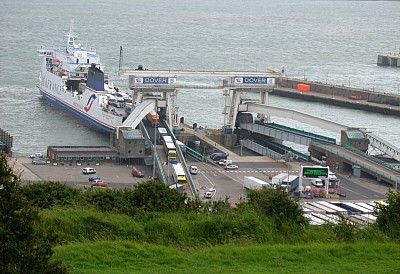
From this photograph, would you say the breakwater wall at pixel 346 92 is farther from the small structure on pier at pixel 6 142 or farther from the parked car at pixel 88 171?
the parked car at pixel 88 171

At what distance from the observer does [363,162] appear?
64.5 feet

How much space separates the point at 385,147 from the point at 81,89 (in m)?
10.4

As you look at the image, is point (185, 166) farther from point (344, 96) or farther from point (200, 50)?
point (200, 50)

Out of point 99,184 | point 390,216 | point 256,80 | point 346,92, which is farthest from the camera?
point 346,92

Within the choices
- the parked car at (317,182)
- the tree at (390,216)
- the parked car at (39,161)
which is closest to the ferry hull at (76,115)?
the parked car at (39,161)

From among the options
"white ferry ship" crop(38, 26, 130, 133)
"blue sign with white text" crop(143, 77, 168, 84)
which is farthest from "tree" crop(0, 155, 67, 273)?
"white ferry ship" crop(38, 26, 130, 133)

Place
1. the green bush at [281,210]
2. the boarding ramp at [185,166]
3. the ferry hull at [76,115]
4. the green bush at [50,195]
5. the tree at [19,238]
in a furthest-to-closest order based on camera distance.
Answer: the ferry hull at [76,115] < the boarding ramp at [185,166] < the green bush at [50,195] < the green bush at [281,210] < the tree at [19,238]

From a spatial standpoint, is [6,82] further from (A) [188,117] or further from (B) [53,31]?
(B) [53,31]

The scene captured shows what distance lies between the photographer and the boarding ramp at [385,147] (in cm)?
2052

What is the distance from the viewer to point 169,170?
61.6 ft

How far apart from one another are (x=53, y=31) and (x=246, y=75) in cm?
3427

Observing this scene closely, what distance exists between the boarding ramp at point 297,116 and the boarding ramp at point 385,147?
Answer: 84 cm

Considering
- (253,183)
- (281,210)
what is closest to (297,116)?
(253,183)

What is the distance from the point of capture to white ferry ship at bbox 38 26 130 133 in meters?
24.6
